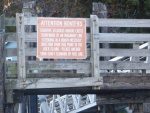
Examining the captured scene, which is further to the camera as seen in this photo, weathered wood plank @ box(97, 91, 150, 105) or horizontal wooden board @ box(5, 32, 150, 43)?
weathered wood plank @ box(97, 91, 150, 105)

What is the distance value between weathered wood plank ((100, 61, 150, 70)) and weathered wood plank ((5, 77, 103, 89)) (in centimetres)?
43

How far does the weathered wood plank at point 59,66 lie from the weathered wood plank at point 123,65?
1.46 feet

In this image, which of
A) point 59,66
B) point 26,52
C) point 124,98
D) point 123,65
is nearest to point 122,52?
point 123,65

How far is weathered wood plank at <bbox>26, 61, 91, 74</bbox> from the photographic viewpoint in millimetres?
10205

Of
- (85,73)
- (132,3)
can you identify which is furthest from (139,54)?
(132,3)

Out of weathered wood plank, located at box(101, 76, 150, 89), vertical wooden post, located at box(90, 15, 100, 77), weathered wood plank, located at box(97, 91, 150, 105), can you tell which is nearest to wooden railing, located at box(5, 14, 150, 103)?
vertical wooden post, located at box(90, 15, 100, 77)

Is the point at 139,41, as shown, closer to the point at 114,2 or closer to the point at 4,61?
the point at 4,61

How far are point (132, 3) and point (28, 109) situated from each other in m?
3.98

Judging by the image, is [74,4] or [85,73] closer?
[85,73]

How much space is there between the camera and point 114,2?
52.4 ft

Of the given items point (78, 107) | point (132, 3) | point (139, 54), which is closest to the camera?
point (139, 54)

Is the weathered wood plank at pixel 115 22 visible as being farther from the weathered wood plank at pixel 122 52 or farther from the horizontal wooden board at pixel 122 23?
the weathered wood plank at pixel 122 52

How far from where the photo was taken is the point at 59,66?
10289 mm

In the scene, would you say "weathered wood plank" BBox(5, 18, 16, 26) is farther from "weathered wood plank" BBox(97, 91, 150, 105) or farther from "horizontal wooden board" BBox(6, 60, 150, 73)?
"weathered wood plank" BBox(97, 91, 150, 105)
